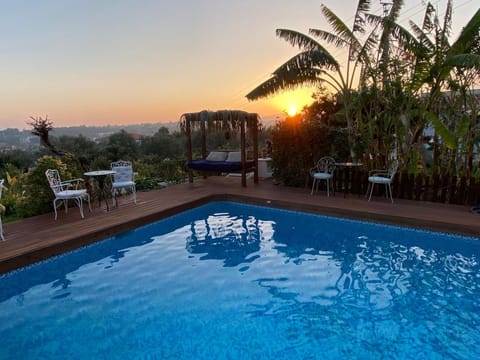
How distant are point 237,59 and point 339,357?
10156 mm

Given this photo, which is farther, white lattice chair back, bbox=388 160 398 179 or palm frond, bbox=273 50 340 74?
palm frond, bbox=273 50 340 74

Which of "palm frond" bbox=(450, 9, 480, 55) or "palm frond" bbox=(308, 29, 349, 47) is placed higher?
"palm frond" bbox=(308, 29, 349, 47)

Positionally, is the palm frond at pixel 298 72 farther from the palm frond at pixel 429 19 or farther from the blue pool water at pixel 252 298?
the blue pool water at pixel 252 298

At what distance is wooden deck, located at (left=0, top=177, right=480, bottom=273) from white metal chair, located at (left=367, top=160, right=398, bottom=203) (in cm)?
38

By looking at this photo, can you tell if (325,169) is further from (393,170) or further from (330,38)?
(330,38)

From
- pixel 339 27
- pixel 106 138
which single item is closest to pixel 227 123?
pixel 339 27

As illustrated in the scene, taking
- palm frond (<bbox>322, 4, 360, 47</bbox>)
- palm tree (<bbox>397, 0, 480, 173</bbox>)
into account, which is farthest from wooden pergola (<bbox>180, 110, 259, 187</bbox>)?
palm tree (<bbox>397, 0, 480, 173</bbox>)

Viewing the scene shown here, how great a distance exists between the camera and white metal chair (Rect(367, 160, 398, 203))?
6.36 m

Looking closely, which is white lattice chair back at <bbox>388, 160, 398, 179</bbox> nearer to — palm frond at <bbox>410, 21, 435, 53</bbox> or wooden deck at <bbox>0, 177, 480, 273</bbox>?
wooden deck at <bbox>0, 177, 480, 273</bbox>

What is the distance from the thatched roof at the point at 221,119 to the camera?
8.03 metres

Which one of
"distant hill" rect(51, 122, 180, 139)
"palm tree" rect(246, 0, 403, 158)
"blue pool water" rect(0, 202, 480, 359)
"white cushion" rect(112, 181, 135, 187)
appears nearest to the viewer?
"blue pool water" rect(0, 202, 480, 359)

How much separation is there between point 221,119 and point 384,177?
4.21 m

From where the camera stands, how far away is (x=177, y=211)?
262 inches

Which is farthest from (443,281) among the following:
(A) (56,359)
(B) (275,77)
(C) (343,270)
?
(B) (275,77)
